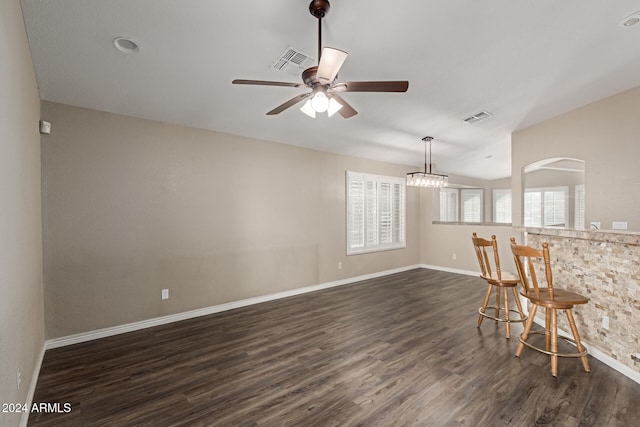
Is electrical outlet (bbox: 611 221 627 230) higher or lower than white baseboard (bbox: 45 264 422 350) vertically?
higher

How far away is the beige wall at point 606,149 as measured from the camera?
3.50 m

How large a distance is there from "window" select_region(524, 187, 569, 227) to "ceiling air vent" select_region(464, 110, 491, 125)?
487 cm

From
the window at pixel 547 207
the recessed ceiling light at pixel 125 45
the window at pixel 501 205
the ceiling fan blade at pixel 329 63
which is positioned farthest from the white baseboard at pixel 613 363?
the window at pixel 501 205

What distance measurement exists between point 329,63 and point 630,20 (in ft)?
9.16


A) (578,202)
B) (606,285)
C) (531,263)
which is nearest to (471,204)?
(578,202)

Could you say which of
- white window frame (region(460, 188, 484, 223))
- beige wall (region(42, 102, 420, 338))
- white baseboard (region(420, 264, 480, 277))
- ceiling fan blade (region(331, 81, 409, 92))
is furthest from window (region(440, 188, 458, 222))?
ceiling fan blade (region(331, 81, 409, 92))

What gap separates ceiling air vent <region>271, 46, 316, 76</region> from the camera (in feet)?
9.05

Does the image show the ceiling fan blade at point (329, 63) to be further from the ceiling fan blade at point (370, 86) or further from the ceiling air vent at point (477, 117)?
the ceiling air vent at point (477, 117)

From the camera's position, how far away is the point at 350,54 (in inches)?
112

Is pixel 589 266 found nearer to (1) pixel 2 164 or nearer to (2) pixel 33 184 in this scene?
(1) pixel 2 164

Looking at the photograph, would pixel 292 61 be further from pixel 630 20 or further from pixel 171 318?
pixel 171 318

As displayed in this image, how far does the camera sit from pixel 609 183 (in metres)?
3.72

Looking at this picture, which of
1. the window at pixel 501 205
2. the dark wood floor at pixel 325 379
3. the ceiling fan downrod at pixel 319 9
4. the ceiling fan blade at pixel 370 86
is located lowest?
Result: the dark wood floor at pixel 325 379

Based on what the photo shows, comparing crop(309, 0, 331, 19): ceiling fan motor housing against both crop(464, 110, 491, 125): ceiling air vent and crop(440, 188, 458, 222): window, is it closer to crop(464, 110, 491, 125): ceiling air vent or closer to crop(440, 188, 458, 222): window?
crop(464, 110, 491, 125): ceiling air vent
